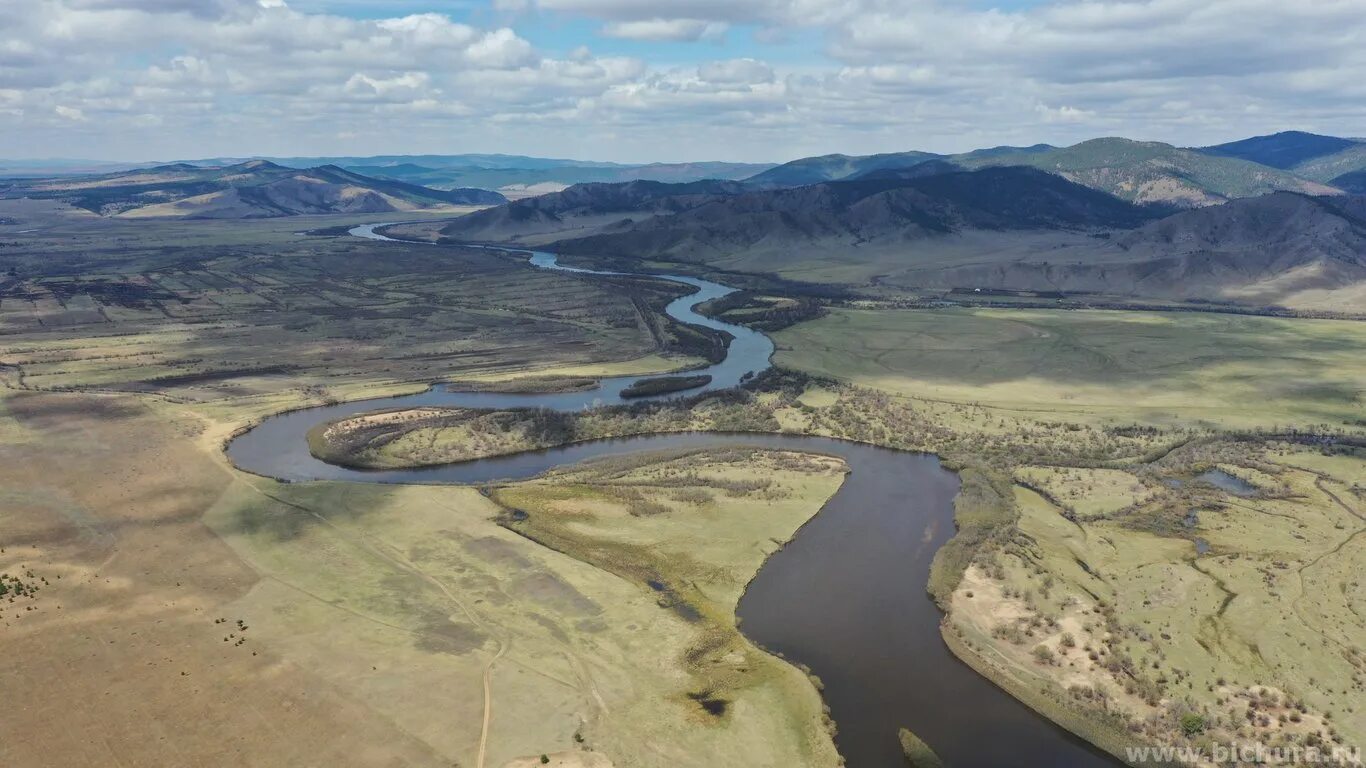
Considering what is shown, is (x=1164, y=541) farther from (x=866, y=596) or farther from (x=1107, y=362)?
(x=1107, y=362)

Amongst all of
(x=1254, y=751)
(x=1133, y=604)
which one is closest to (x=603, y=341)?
(x=1133, y=604)

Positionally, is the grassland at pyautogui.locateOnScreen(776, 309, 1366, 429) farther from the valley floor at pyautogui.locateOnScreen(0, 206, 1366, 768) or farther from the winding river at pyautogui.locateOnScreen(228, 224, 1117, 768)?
the winding river at pyautogui.locateOnScreen(228, 224, 1117, 768)

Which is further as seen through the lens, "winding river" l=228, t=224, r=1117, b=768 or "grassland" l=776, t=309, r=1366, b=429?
"grassland" l=776, t=309, r=1366, b=429

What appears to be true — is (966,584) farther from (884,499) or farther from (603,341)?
(603,341)

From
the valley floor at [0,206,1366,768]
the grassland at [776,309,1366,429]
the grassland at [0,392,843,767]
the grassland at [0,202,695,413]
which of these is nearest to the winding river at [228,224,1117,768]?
the valley floor at [0,206,1366,768]

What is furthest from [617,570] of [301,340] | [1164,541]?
[301,340]

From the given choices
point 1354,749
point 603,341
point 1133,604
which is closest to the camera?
point 1354,749

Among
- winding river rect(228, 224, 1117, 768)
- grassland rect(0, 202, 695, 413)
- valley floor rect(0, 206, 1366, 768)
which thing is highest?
grassland rect(0, 202, 695, 413)
